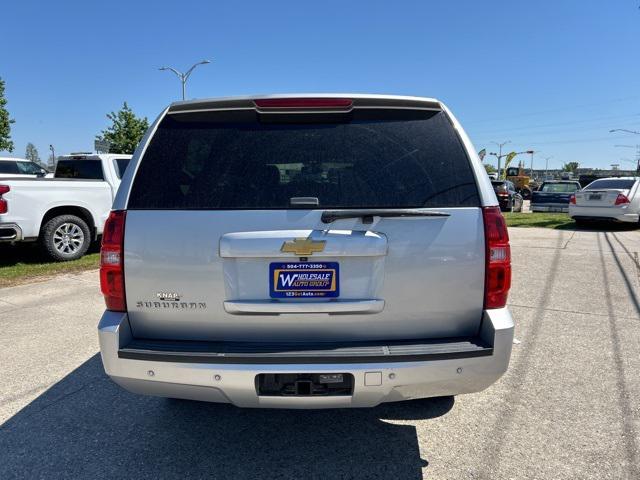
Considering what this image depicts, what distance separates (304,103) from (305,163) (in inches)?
13.1

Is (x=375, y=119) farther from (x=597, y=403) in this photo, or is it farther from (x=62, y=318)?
(x=62, y=318)

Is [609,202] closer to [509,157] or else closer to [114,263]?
[114,263]

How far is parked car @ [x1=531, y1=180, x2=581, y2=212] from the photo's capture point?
18812 millimetres

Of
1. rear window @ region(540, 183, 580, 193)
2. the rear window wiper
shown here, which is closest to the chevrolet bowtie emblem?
the rear window wiper

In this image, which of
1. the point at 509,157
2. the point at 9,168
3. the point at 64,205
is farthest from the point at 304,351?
the point at 509,157

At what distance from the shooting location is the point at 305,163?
234 cm

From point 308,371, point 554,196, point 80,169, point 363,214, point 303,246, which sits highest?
point 80,169

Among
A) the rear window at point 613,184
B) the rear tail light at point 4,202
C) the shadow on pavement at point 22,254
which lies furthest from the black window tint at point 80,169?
the rear window at point 613,184

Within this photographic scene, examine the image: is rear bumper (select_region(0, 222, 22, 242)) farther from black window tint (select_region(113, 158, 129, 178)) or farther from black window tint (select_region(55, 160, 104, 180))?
black window tint (select_region(113, 158, 129, 178))

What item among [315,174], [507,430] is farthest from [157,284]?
[507,430]

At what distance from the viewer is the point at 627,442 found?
2.57 m

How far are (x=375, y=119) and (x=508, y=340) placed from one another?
134cm

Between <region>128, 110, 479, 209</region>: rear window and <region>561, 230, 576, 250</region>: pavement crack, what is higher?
<region>128, 110, 479, 209</region>: rear window

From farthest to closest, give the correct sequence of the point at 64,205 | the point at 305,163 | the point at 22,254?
the point at 22,254, the point at 64,205, the point at 305,163
